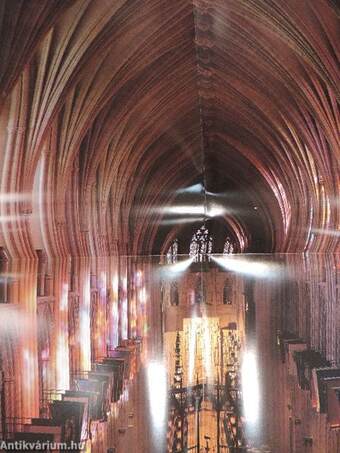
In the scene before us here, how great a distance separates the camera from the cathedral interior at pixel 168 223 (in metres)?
3.32

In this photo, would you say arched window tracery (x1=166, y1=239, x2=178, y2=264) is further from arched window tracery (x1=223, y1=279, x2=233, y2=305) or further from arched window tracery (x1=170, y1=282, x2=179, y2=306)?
arched window tracery (x1=223, y1=279, x2=233, y2=305)

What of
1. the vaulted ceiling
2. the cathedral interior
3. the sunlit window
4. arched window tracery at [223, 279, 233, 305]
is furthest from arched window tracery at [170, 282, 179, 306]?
the sunlit window

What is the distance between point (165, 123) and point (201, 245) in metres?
4.83

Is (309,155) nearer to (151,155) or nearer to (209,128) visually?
(209,128)

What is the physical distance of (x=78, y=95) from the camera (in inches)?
432

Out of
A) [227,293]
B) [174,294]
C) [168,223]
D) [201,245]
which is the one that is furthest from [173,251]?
[227,293]

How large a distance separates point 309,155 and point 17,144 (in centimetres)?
756

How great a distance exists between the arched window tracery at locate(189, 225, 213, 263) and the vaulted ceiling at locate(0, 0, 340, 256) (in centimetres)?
49

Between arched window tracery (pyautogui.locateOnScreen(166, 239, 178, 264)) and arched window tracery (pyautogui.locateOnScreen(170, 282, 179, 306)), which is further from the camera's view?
arched window tracery (pyautogui.locateOnScreen(166, 239, 178, 264))

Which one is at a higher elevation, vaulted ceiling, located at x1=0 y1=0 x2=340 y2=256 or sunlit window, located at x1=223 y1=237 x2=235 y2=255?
vaulted ceiling, located at x1=0 y1=0 x2=340 y2=256

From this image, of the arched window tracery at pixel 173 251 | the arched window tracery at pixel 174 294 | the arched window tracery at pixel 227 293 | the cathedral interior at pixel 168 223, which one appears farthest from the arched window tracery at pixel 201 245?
the arched window tracery at pixel 227 293

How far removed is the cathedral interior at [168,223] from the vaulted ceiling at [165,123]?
40 millimetres

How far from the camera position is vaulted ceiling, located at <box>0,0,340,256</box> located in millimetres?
9070

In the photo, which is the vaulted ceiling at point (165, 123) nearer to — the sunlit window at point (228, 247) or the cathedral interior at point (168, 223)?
the cathedral interior at point (168, 223)
